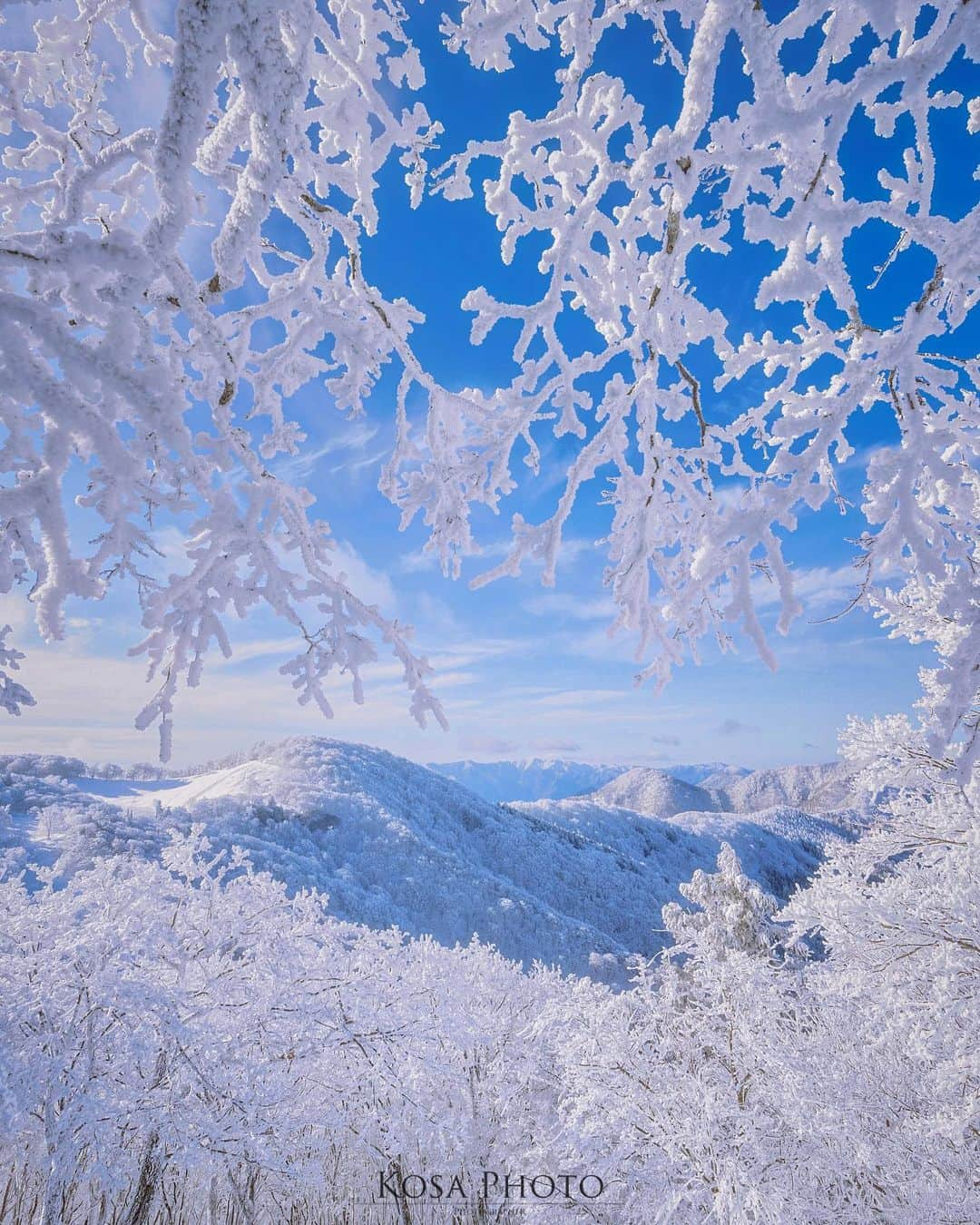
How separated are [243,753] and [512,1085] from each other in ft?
376

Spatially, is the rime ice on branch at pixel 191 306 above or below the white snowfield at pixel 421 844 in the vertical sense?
above

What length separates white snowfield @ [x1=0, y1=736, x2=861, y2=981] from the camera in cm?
4728

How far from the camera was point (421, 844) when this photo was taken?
190 ft

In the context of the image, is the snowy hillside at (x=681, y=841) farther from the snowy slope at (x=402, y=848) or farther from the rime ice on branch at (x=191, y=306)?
the rime ice on branch at (x=191, y=306)

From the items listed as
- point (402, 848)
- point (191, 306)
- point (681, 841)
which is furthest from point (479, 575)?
point (681, 841)

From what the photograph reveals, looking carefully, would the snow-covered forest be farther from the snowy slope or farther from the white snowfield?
the snowy slope

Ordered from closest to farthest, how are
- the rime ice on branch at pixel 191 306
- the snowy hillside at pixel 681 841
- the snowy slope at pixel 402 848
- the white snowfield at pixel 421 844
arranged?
the rime ice on branch at pixel 191 306 → the snowy slope at pixel 402 848 → the white snowfield at pixel 421 844 → the snowy hillside at pixel 681 841

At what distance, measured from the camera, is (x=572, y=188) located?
98.9 inches

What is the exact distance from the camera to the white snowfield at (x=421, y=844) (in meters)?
47.3

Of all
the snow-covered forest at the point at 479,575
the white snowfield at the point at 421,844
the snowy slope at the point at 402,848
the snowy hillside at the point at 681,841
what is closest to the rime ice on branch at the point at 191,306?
the snow-covered forest at the point at 479,575

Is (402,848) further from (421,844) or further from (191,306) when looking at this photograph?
(191,306)

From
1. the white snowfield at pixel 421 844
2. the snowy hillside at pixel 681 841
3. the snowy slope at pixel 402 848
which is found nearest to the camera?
the snowy slope at pixel 402 848

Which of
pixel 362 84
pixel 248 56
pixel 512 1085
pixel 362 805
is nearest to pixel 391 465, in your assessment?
pixel 362 84

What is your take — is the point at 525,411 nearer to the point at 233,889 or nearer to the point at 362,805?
the point at 233,889
